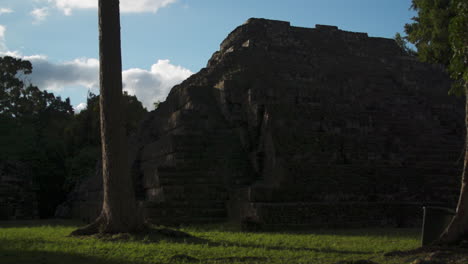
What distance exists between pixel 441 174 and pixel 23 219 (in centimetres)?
1243

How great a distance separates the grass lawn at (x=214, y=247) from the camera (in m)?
6.88

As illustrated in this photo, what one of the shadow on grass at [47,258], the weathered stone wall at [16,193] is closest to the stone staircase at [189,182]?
the shadow on grass at [47,258]

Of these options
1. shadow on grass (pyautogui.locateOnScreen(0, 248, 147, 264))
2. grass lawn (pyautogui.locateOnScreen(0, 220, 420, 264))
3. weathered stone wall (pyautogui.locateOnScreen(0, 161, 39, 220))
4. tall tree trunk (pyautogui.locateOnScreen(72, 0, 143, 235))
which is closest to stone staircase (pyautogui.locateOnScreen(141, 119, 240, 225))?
grass lawn (pyautogui.locateOnScreen(0, 220, 420, 264))

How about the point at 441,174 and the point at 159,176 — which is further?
the point at 441,174

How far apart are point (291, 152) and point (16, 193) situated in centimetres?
992

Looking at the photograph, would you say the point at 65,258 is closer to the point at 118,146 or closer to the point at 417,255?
the point at 118,146

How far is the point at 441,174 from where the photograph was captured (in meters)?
13.1

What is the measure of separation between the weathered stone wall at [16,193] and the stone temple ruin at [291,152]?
168 centimetres

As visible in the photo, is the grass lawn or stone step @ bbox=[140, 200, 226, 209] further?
stone step @ bbox=[140, 200, 226, 209]

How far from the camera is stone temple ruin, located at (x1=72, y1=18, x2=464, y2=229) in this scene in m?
11.4

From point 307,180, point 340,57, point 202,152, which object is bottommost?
point 307,180

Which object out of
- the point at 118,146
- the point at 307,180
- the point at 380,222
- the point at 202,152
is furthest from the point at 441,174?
the point at 118,146

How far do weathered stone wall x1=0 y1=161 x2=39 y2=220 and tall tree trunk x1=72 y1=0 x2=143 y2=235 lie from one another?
8.82 meters

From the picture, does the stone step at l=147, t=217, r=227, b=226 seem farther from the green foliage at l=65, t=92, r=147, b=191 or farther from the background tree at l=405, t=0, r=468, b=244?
the green foliage at l=65, t=92, r=147, b=191
